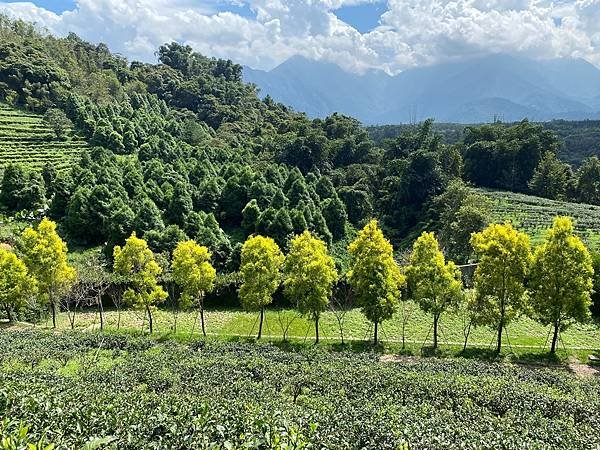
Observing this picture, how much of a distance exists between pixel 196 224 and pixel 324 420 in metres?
39.4

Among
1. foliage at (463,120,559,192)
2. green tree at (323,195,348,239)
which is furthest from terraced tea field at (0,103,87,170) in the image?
foliage at (463,120,559,192)

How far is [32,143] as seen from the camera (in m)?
66.7

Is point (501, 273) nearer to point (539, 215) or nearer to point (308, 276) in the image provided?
point (308, 276)

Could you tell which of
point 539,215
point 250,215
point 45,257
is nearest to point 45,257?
point 45,257

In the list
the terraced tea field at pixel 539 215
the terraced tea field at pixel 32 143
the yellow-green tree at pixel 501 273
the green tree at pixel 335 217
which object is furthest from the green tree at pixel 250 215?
the yellow-green tree at pixel 501 273

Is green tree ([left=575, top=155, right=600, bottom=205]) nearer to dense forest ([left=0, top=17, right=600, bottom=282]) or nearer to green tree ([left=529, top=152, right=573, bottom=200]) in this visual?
dense forest ([left=0, top=17, right=600, bottom=282])

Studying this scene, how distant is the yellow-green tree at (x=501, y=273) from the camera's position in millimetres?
24388

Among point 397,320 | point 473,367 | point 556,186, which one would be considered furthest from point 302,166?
point 473,367

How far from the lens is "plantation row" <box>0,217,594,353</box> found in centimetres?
2394

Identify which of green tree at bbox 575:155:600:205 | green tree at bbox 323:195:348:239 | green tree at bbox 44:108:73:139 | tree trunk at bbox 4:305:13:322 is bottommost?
tree trunk at bbox 4:305:13:322

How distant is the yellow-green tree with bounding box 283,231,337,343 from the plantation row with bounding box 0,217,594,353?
0.20 ft

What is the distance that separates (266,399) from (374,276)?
14.5 meters

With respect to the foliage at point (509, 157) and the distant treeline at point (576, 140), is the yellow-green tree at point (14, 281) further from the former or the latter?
the distant treeline at point (576, 140)

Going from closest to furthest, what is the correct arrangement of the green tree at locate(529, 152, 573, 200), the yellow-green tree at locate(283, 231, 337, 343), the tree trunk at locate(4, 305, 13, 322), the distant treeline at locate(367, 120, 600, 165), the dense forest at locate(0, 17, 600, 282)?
the yellow-green tree at locate(283, 231, 337, 343) < the tree trunk at locate(4, 305, 13, 322) < the dense forest at locate(0, 17, 600, 282) < the green tree at locate(529, 152, 573, 200) < the distant treeline at locate(367, 120, 600, 165)
